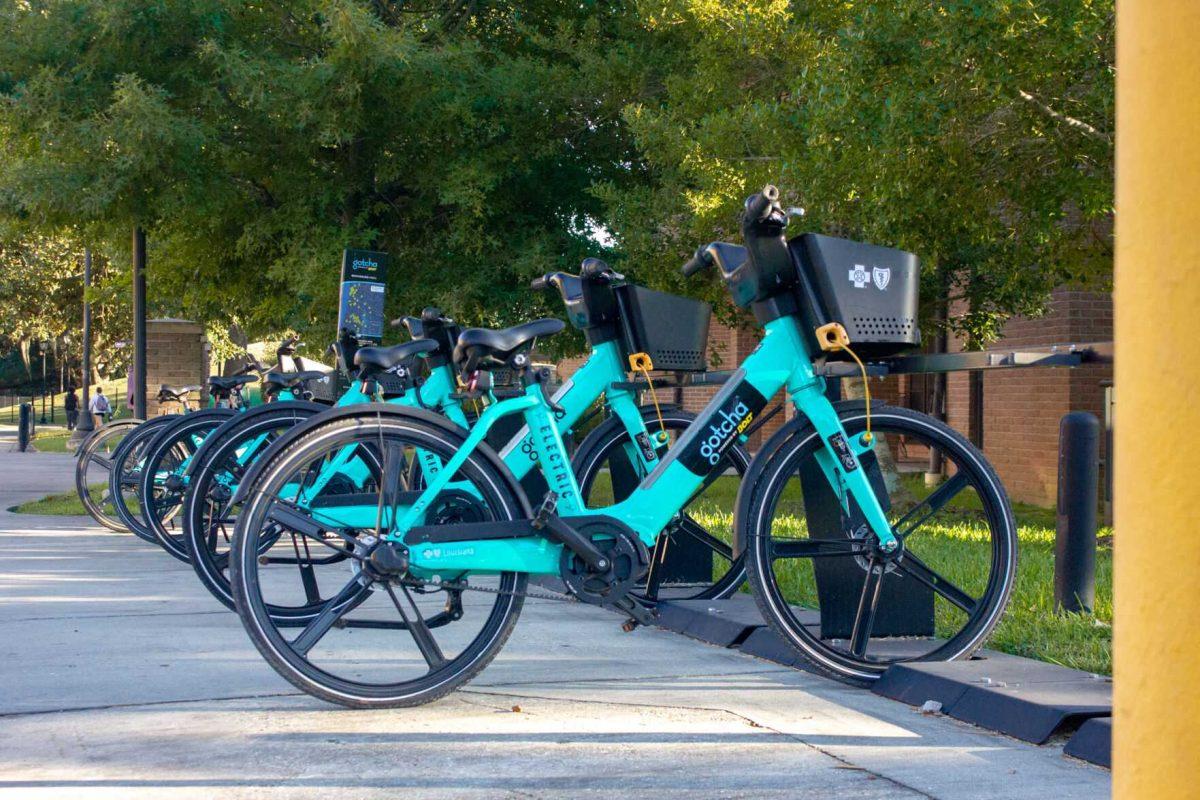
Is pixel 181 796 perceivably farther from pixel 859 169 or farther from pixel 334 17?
pixel 334 17

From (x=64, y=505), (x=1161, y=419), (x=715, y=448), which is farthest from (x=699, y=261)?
(x=64, y=505)

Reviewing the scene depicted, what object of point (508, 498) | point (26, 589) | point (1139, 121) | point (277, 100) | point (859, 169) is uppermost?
point (277, 100)

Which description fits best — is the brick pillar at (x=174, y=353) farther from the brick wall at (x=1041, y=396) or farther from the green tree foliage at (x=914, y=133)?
the brick wall at (x=1041, y=396)

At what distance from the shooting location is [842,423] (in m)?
5.13

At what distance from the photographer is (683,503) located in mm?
5188

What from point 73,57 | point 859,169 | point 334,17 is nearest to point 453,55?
point 334,17

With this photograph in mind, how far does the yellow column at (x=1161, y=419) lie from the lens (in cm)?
124

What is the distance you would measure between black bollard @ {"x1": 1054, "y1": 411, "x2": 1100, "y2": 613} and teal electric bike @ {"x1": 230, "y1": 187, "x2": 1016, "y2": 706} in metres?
0.78

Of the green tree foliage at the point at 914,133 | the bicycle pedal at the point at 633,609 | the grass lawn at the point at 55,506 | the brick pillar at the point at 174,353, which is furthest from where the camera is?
the brick pillar at the point at 174,353

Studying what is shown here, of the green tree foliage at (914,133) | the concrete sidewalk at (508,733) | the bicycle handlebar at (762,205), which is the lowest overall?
the concrete sidewalk at (508,733)

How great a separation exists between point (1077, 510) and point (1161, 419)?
188 inches

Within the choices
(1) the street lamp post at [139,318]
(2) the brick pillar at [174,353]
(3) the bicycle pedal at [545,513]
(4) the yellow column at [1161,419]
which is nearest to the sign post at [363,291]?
(1) the street lamp post at [139,318]

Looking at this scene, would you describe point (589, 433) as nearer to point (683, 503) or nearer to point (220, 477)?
point (683, 503)

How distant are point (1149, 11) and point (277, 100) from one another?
1266cm
